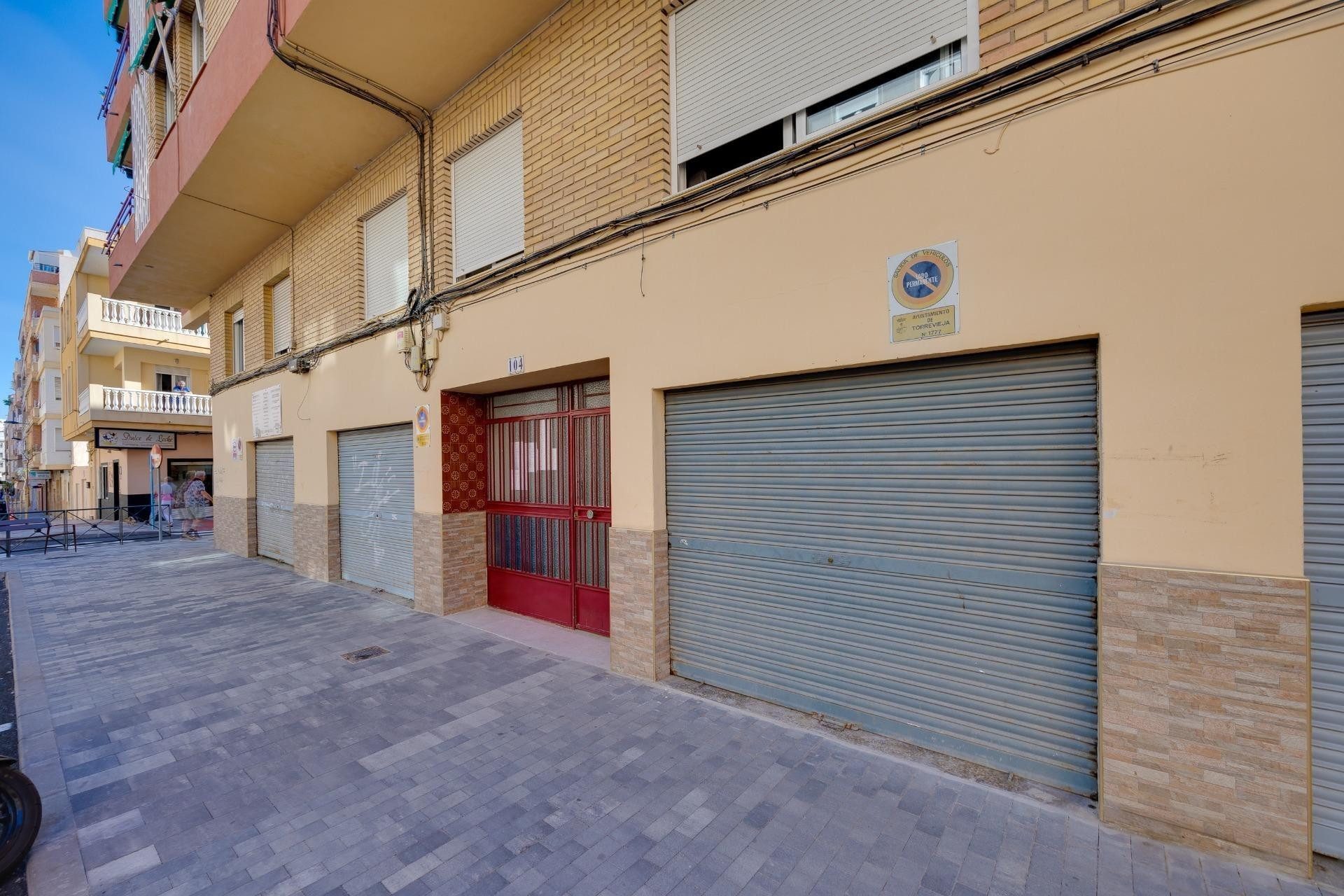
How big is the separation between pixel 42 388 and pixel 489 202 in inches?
1557

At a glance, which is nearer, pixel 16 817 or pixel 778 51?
pixel 16 817

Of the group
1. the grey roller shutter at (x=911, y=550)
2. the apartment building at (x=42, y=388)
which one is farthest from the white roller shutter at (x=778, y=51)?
the apartment building at (x=42, y=388)

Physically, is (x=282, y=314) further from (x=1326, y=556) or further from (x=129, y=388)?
(x=129, y=388)

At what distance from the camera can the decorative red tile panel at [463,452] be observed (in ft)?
21.8

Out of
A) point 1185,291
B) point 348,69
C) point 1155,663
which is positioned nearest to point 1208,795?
point 1155,663

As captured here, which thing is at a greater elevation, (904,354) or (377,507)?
(904,354)

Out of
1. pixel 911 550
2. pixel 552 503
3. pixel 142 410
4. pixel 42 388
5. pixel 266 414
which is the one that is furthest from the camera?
pixel 42 388

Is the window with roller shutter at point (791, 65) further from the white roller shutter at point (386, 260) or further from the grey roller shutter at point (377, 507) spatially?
the grey roller shutter at point (377, 507)

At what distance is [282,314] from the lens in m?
10.4

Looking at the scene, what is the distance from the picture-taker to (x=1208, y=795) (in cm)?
249

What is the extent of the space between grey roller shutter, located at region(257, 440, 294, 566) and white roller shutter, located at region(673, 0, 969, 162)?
9.51m

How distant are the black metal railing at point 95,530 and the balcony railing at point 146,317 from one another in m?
6.94

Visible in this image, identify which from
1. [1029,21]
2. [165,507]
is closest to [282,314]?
[1029,21]

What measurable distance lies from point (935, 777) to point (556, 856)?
2125 mm
